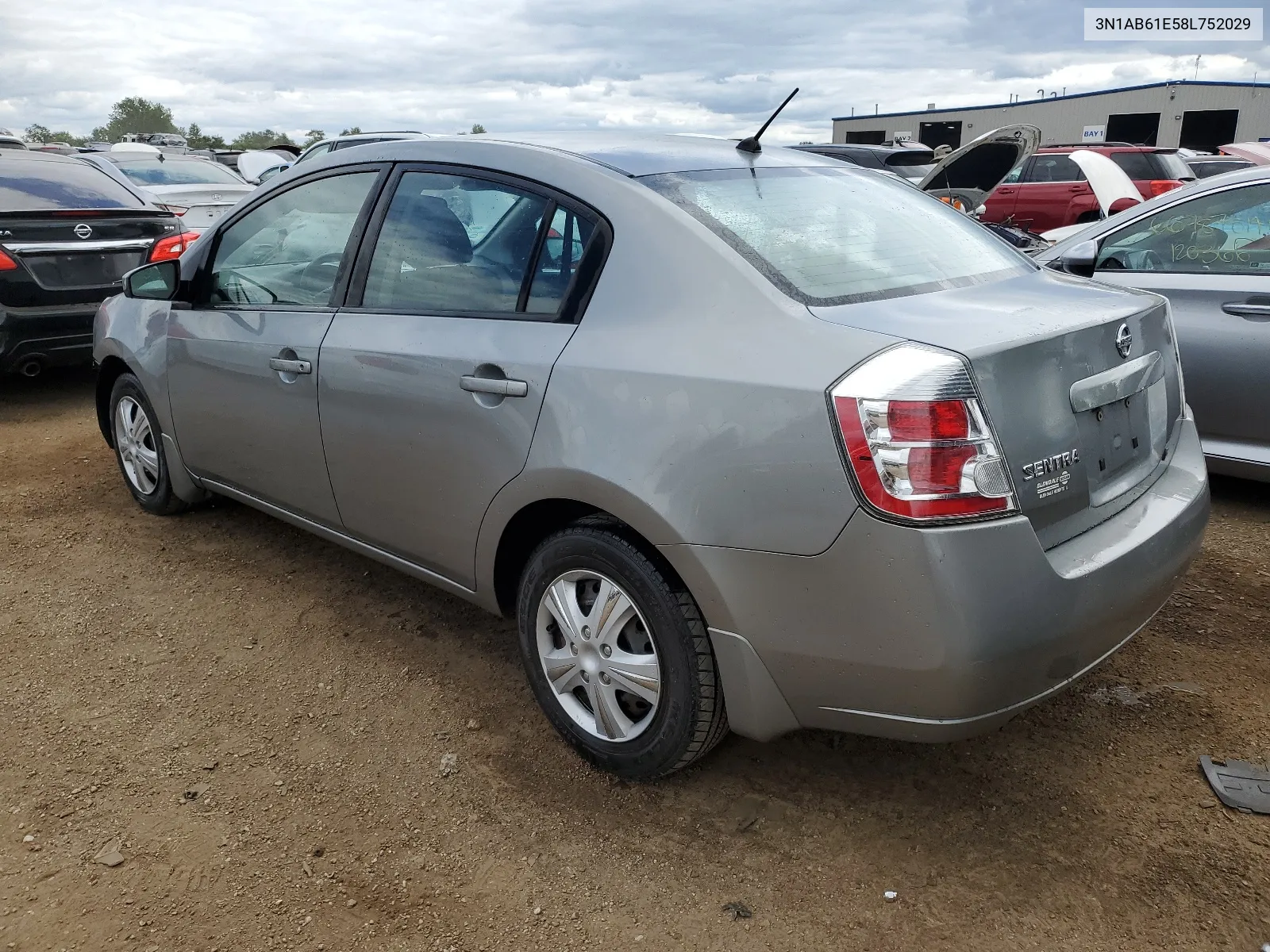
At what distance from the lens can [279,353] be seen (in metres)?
3.35

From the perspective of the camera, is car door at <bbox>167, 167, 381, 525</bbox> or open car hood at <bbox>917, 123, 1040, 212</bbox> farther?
open car hood at <bbox>917, 123, 1040, 212</bbox>

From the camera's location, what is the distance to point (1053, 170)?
1509cm

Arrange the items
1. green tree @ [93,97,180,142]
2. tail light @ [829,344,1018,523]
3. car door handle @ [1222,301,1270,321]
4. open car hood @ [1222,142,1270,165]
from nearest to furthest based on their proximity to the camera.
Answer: tail light @ [829,344,1018,523]
car door handle @ [1222,301,1270,321]
open car hood @ [1222,142,1270,165]
green tree @ [93,97,180,142]

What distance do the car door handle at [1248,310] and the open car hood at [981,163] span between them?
2773mm

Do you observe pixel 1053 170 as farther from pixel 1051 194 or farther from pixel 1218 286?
pixel 1218 286

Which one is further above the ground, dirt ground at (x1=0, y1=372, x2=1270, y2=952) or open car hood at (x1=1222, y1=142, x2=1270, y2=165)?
open car hood at (x1=1222, y1=142, x2=1270, y2=165)

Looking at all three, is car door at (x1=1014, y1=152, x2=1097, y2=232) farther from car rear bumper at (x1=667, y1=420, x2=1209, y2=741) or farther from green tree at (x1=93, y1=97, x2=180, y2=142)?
green tree at (x1=93, y1=97, x2=180, y2=142)

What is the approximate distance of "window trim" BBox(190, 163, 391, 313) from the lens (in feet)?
10.5

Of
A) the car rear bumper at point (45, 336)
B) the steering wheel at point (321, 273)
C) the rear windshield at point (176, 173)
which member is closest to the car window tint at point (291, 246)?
the steering wheel at point (321, 273)

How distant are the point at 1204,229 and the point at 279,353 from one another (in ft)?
13.1

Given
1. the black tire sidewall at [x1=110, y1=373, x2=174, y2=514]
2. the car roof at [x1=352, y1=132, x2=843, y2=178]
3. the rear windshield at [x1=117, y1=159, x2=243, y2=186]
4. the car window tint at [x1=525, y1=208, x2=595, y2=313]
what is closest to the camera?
the car window tint at [x1=525, y1=208, x2=595, y2=313]

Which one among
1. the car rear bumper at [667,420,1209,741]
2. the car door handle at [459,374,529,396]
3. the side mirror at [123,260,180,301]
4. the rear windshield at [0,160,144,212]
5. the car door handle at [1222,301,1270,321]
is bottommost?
the car rear bumper at [667,420,1209,741]

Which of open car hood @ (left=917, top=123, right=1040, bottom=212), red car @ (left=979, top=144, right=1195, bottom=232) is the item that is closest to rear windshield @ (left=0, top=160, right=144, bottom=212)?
open car hood @ (left=917, top=123, right=1040, bottom=212)

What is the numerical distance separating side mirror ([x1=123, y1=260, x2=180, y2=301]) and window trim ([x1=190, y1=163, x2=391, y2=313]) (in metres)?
0.09
